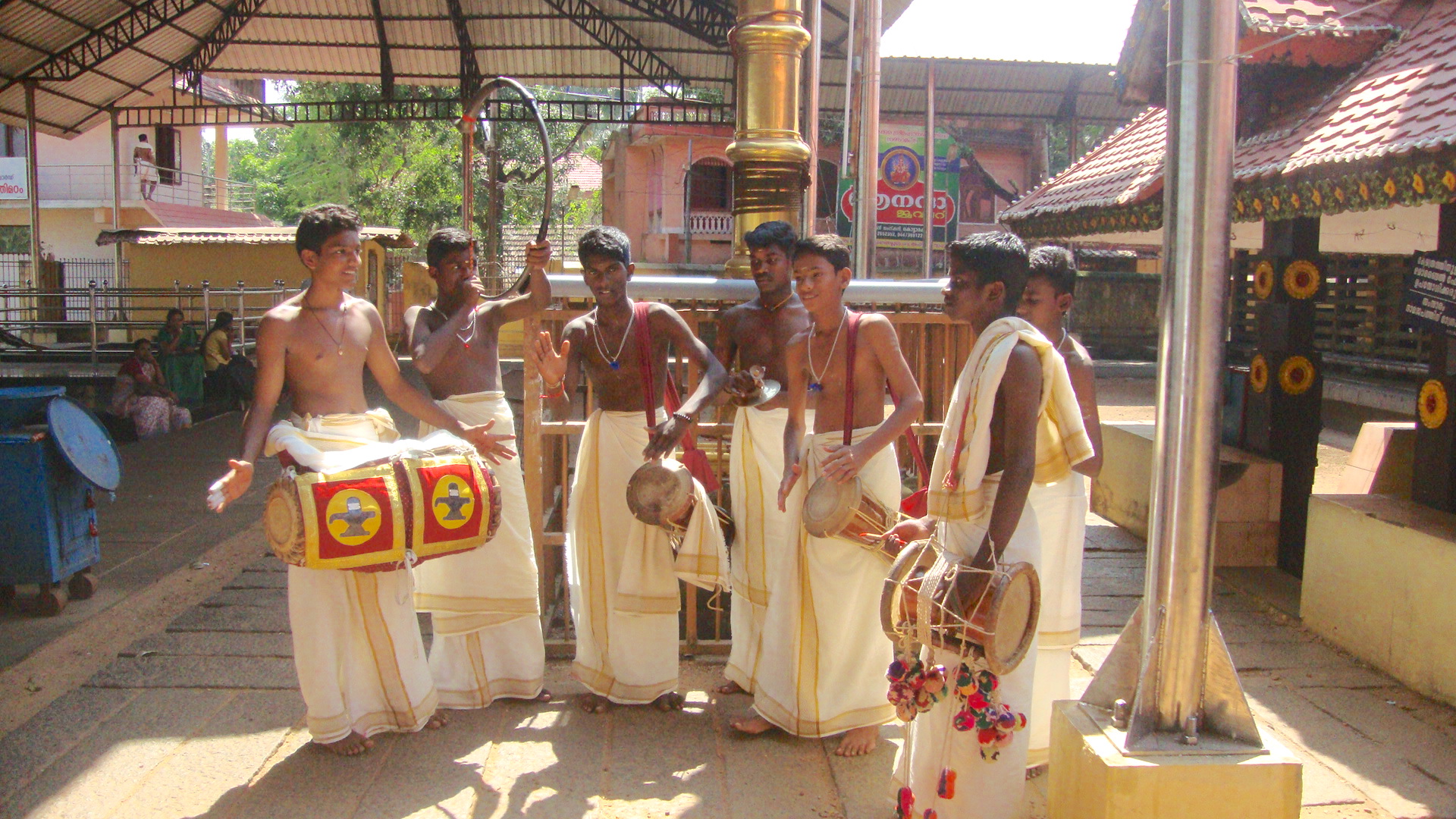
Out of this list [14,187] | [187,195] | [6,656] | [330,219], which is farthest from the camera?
[187,195]

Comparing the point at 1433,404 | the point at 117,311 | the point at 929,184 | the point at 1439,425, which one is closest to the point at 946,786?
the point at 1439,425

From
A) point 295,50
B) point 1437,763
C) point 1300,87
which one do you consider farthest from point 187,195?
point 1437,763

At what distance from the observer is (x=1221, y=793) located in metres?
2.61

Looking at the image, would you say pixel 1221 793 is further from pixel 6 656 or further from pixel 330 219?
pixel 6 656

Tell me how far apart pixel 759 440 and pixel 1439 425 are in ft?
11.6

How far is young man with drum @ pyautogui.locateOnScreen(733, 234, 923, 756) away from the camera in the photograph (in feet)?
12.4

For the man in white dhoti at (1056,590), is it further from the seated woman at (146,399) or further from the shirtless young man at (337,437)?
the seated woman at (146,399)

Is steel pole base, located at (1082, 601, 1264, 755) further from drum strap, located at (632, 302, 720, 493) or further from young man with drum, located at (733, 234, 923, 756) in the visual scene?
drum strap, located at (632, 302, 720, 493)

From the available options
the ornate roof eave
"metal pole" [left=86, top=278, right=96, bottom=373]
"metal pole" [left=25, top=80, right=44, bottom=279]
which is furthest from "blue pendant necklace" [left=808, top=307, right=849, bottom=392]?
→ "metal pole" [left=25, top=80, right=44, bottom=279]

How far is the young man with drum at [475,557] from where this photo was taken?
13.9ft

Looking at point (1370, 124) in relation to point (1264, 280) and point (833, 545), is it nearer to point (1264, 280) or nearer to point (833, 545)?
point (1264, 280)

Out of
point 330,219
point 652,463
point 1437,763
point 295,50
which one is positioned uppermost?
point 295,50

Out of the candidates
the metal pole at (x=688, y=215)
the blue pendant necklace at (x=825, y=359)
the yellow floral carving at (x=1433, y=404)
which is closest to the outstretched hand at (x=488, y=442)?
the blue pendant necklace at (x=825, y=359)

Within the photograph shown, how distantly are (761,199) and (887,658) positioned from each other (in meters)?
2.37
